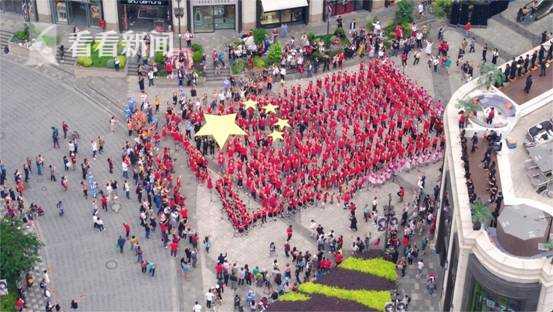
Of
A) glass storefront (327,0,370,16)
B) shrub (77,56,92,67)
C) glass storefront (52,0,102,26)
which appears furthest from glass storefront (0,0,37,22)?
glass storefront (327,0,370,16)

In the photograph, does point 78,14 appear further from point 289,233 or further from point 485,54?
point 485,54

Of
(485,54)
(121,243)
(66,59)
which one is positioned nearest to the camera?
(121,243)

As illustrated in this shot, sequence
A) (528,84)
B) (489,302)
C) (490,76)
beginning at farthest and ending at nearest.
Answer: (528,84) < (490,76) < (489,302)

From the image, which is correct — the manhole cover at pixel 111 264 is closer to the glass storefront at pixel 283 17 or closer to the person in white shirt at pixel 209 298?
the person in white shirt at pixel 209 298

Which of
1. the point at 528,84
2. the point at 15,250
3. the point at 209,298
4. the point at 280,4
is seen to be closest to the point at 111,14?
the point at 280,4

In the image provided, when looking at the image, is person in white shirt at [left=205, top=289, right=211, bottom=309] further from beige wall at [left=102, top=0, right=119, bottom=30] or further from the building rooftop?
beige wall at [left=102, top=0, right=119, bottom=30]

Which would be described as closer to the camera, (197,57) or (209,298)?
(209,298)

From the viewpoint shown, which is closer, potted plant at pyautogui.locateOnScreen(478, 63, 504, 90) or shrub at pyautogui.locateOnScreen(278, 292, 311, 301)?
shrub at pyautogui.locateOnScreen(278, 292, 311, 301)
